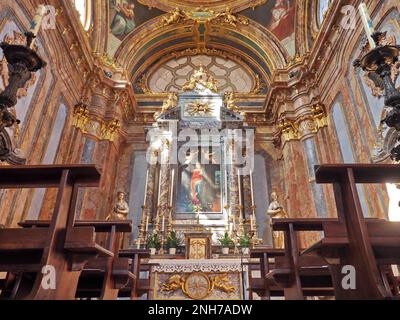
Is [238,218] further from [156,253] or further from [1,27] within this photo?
[1,27]

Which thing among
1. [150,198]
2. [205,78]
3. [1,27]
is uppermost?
[205,78]

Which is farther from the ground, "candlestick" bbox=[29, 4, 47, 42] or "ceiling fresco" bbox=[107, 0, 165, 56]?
"ceiling fresco" bbox=[107, 0, 165, 56]

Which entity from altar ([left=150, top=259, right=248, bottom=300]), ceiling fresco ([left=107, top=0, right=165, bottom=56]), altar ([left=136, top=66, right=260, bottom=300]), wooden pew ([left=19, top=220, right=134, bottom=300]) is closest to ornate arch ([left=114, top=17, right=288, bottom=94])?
ceiling fresco ([left=107, top=0, right=165, bottom=56])

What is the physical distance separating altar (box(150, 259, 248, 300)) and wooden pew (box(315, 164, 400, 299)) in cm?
402

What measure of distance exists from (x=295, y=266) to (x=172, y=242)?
5.40 meters

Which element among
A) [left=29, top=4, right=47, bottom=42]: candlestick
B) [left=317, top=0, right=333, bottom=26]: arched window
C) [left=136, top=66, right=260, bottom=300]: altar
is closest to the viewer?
[left=29, top=4, right=47, bottom=42]: candlestick

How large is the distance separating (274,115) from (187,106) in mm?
3079

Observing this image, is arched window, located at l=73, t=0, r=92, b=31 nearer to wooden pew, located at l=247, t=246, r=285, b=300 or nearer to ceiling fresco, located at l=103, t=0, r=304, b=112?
ceiling fresco, located at l=103, t=0, r=304, b=112

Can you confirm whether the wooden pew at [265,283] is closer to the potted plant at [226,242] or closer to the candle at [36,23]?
the potted plant at [226,242]

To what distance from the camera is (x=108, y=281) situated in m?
3.21

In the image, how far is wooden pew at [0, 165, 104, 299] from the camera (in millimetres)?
2332

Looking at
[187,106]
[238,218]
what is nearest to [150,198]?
[238,218]

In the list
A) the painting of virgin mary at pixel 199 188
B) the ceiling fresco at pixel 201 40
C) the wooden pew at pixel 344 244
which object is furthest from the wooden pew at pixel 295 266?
the ceiling fresco at pixel 201 40

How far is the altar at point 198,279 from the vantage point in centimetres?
625
